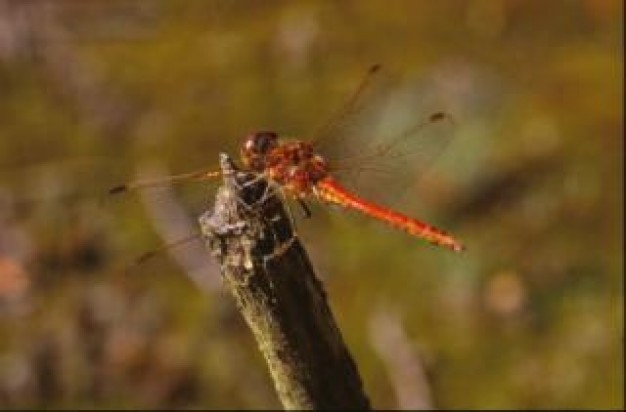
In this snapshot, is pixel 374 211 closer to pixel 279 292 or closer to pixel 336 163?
pixel 336 163

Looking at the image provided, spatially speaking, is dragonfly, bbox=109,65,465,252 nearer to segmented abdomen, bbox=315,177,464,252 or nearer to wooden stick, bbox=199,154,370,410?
segmented abdomen, bbox=315,177,464,252

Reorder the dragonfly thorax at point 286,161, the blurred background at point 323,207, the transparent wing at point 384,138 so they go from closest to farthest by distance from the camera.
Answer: the dragonfly thorax at point 286,161 < the transparent wing at point 384,138 < the blurred background at point 323,207

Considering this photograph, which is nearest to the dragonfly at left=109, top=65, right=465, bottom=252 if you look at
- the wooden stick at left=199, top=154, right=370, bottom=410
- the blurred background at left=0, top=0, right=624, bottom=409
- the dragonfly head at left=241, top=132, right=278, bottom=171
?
the dragonfly head at left=241, top=132, right=278, bottom=171

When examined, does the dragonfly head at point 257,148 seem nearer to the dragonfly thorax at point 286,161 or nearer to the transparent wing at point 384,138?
the dragonfly thorax at point 286,161

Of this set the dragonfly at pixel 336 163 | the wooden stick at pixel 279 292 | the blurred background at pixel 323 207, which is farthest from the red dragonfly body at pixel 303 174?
the blurred background at pixel 323 207

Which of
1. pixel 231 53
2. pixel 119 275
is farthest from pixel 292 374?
pixel 231 53

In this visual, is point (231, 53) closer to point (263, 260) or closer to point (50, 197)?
point (50, 197)
